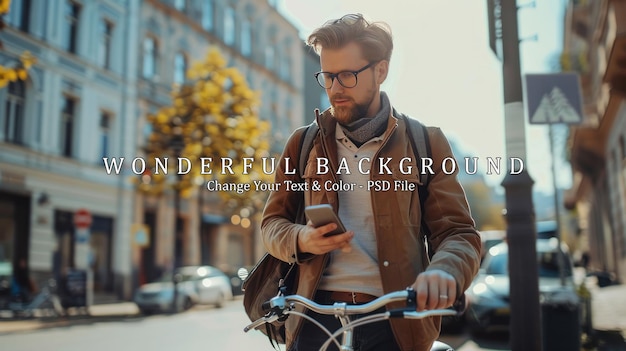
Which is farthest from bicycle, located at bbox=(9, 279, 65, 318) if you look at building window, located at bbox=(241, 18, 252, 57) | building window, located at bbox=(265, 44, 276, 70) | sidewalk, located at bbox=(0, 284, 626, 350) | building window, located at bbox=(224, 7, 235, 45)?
building window, located at bbox=(265, 44, 276, 70)

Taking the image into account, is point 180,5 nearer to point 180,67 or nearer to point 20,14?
point 180,67

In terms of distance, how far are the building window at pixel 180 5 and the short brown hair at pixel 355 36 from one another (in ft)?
93.9

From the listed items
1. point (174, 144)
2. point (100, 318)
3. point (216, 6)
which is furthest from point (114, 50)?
point (100, 318)

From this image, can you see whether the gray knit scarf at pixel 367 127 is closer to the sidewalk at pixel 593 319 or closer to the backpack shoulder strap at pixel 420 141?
the backpack shoulder strap at pixel 420 141

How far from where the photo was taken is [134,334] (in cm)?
1233

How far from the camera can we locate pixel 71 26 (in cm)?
2327

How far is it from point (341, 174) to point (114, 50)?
81.5ft

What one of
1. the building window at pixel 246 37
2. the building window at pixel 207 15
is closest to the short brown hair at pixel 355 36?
the building window at pixel 207 15

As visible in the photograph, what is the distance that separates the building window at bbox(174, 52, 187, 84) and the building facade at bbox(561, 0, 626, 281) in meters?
16.8

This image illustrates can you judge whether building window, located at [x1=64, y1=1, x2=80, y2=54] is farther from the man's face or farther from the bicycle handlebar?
the bicycle handlebar

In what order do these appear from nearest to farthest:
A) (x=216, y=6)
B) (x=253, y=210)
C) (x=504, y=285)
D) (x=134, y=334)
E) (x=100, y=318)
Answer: (x=504, y=285), (x=134, y=334), (x=253, y=210), (x=100, y=318), (x=216, y=6)

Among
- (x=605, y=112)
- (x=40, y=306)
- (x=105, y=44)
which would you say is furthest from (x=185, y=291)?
(x=605, y=112)

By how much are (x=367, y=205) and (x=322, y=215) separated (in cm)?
46

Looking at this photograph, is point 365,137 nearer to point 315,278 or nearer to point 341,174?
point 341,174
